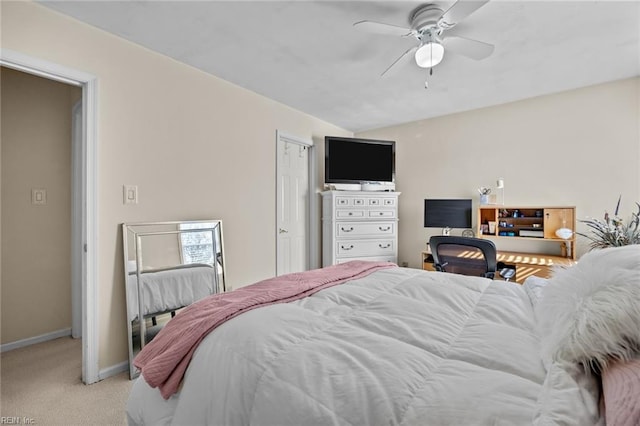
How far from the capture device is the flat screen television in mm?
3838

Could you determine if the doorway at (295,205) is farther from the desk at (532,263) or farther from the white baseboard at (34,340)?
the desk at (532,263)

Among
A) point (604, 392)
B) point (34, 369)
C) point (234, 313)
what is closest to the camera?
point (604, 392)

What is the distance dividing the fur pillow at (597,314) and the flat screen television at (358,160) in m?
3.07

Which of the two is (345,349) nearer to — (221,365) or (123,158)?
(221,365)

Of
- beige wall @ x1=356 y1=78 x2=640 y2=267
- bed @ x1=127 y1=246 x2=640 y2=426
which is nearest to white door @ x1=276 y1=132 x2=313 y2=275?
beige wall @ x1=356 y1=78 x2=640 y2=267

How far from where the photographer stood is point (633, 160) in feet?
9.36

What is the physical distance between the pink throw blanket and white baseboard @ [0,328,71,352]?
2211 mm

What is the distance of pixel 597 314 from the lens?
0.71 m

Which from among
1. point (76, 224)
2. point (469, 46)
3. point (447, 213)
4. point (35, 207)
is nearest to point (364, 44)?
point (469, 46)

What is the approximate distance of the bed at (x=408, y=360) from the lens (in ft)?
2.13

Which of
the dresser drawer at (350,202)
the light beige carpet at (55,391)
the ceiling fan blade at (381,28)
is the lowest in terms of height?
the light beige carpet at (55,391)

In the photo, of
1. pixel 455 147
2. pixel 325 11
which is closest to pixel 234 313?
pixel 325 11

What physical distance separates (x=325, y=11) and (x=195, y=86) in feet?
4.52

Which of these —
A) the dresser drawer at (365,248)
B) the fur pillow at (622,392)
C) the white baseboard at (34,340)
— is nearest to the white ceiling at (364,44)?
the dresser drawer at (365,248)
